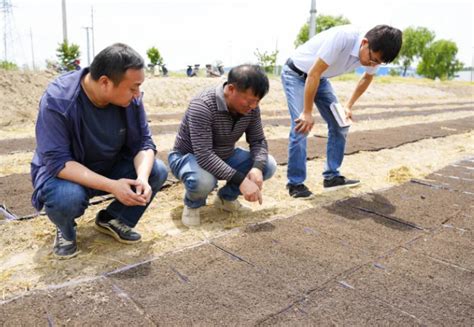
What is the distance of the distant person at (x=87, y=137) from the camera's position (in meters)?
1.71

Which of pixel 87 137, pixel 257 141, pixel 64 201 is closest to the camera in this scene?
pixel 64 201

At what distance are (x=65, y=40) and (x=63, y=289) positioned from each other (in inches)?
708

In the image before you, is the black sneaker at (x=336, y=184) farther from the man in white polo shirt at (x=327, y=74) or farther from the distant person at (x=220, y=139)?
Result: the distant person at (x=220, y=139)

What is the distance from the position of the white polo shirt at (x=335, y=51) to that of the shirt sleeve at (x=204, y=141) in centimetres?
94

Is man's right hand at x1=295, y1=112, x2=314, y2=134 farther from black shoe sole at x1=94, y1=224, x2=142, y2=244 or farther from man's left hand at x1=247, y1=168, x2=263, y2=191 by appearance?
black shoe sole at x1=94, y1=224, x2=142, y2=244

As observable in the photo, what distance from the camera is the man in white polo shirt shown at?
243 cm

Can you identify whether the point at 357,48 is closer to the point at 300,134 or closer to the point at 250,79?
the point at 300,134

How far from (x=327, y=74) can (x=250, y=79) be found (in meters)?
1.06

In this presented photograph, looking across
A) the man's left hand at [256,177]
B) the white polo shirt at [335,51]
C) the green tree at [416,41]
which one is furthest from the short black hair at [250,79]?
the green tree at [416,41]

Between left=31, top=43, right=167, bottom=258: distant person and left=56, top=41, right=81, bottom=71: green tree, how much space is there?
15.2m

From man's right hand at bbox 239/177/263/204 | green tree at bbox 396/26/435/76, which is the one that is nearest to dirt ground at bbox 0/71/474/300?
man's right hand at bbox 239/177/263/204

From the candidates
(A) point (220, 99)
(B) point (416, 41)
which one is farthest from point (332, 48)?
(B) point (416, 41)

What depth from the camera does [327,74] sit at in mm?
2844

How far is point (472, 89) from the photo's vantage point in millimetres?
25875
